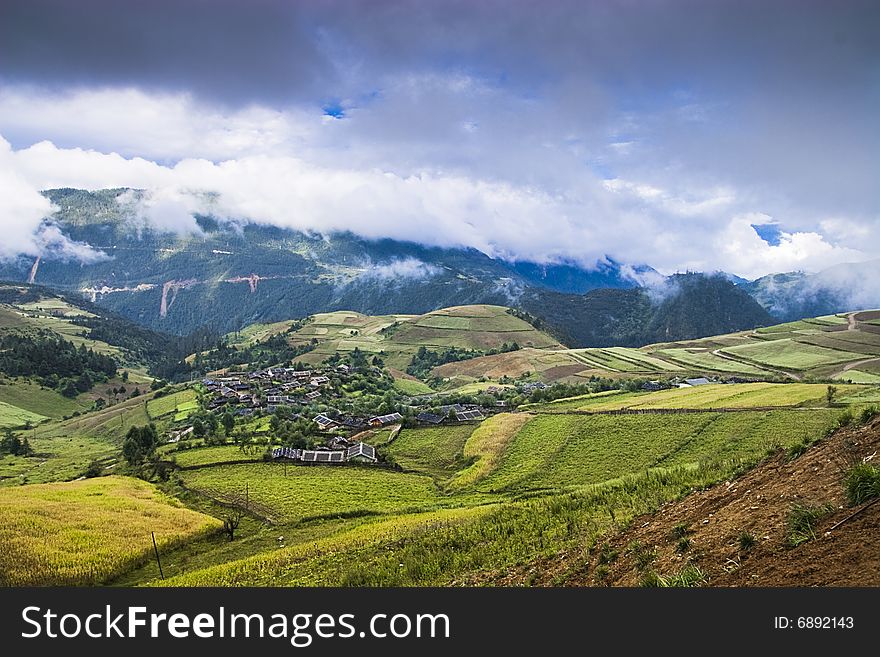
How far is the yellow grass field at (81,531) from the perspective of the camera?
29.1m

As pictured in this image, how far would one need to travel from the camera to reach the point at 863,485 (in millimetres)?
9445

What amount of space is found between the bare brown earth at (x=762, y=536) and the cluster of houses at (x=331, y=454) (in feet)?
173

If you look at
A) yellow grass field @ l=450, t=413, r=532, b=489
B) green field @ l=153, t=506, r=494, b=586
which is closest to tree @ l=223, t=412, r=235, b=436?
yellow grass field @ l=450, t=413, r=532, b=489

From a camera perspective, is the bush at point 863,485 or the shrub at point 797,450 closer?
the bush at point 863,485

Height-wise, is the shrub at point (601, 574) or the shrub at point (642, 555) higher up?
the shrub at point (642, 555)

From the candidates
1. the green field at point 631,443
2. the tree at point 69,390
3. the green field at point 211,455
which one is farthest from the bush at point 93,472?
the tree at point 69,390

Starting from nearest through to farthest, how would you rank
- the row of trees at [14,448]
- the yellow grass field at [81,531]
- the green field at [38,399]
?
the yellow grass field at [81,531], the row of trees at [14,448], the green field at [38,399]

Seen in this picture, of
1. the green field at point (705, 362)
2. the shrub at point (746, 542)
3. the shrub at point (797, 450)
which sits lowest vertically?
the green field at point (705, 362)

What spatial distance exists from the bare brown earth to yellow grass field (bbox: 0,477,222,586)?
27.1 meters

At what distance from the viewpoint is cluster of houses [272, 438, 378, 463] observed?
212 feet

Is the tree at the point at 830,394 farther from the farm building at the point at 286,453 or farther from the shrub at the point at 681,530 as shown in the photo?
the farm building at the point at 286,453

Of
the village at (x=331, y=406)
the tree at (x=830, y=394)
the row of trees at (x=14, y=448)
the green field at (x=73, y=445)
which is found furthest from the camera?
the row of trees at (x=14, y=448)

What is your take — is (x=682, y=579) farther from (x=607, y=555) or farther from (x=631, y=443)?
(x=631, y=443)

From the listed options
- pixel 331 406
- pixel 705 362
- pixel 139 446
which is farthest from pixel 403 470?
pixel 705 362
